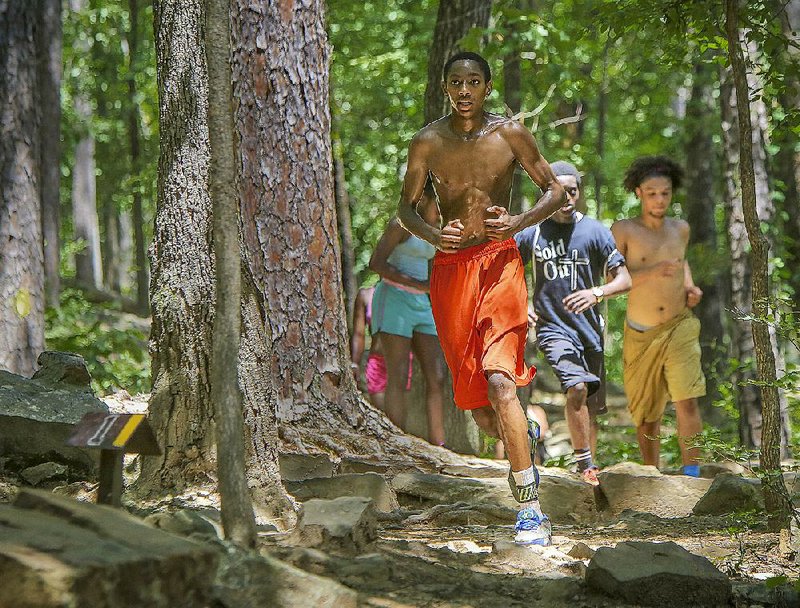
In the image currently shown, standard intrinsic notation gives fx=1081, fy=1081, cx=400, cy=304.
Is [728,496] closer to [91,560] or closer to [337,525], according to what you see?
[337,525]

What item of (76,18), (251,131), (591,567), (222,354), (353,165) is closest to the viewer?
(222,354)

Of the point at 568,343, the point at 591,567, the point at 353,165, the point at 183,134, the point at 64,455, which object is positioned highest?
the point at 353,165

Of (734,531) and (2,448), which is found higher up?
(2,448)

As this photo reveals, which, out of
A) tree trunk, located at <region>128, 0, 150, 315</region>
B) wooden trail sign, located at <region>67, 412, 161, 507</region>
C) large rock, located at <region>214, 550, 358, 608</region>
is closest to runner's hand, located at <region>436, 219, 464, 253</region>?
wooden trail sign, located at <region>67, 412, 161, 507</region>

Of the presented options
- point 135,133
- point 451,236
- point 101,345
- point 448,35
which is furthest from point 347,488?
point 135,133

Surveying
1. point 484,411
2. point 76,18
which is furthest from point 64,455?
point 76,18

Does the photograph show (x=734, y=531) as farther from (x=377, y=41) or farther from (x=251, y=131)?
(x=377, y=41)

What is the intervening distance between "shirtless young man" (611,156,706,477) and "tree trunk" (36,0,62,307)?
8.39 metres

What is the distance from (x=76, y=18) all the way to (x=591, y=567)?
18.7 m

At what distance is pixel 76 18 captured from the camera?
20.3m

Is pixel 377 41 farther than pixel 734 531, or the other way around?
pixel 377 41

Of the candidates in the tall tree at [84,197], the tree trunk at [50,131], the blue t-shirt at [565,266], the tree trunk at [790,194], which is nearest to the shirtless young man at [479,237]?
the blue t-shirt at [565,266]

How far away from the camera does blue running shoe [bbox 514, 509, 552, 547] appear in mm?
4926

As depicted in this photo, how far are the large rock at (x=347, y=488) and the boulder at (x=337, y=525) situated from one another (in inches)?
58.8
